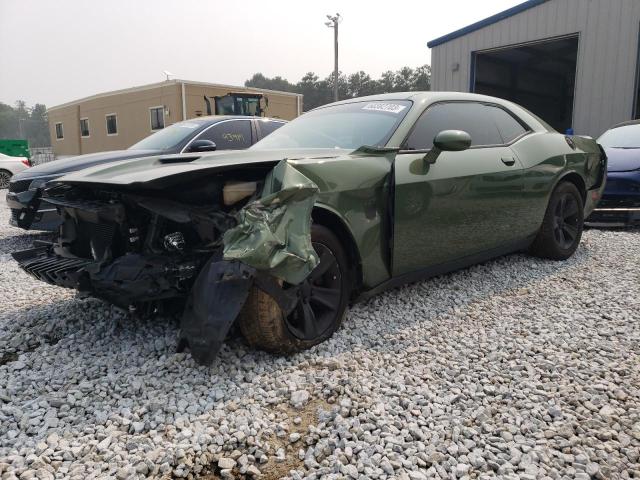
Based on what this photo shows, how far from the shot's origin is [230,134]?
6.35 metres

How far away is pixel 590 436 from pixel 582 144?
369 centimetres

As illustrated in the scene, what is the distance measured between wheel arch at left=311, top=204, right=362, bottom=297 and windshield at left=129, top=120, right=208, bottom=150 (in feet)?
12.5

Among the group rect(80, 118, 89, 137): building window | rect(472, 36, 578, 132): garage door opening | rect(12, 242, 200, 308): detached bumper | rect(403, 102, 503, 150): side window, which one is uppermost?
rect(472, 36, 578, 132): garage door opening

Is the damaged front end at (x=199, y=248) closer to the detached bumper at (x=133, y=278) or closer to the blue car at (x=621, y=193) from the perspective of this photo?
the detached bumper at (x=133, y=278)

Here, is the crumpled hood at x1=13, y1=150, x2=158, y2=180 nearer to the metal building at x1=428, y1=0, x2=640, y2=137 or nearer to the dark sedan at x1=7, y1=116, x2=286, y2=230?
the dark sedan at x1=7, y1=116, x2=286, y2=230

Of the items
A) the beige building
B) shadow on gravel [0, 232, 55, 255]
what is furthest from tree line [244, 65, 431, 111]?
shadow on gravel [0, 232, 55, 255]

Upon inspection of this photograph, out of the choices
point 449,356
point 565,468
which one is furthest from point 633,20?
point 565,468

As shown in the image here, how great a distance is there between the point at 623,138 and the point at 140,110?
21560mm

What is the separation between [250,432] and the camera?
2.06 metres

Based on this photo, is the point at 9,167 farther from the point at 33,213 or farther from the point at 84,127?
the point at 84,127

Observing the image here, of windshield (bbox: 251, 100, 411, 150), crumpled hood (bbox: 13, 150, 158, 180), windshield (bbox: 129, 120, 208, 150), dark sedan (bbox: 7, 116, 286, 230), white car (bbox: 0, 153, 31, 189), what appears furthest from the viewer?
white car (bbox: 0, 153, 31, 189)

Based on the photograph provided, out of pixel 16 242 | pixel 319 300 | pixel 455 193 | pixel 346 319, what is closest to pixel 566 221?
pixel 455 193

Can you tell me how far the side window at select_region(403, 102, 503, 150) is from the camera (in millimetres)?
3355

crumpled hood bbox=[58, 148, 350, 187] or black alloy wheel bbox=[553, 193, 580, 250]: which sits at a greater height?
crumpled hood bbox=[58, 148, 350, 187]
